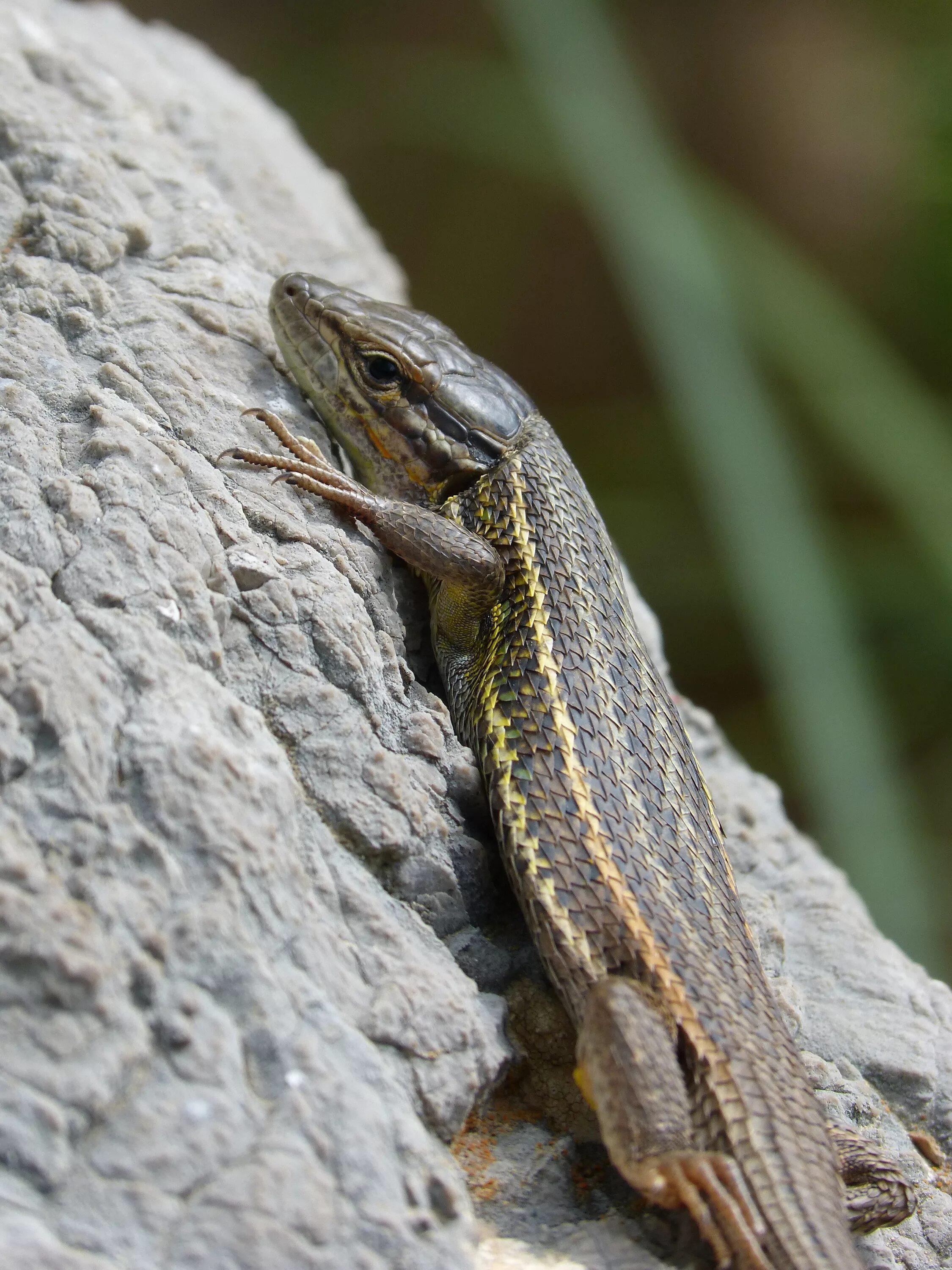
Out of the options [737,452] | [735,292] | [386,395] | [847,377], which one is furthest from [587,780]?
[735,292]

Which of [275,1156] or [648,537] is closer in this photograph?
[275,1156]

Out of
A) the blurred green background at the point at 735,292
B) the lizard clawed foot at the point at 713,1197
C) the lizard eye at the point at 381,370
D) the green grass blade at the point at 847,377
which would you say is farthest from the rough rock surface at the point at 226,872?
the green grass blade at the point at 847,377

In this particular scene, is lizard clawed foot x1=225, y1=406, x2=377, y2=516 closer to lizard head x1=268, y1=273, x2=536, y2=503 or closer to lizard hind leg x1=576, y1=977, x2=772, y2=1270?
lizard head x1=268, y1=273, x2=536, y2=503

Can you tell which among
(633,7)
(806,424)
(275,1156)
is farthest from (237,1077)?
(633,7)

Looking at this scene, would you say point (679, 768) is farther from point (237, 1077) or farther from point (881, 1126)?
point (237, 1077)

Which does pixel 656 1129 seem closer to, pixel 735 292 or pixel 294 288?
pixel 294 288

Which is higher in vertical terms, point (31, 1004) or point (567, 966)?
point (567, 966)
